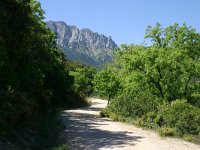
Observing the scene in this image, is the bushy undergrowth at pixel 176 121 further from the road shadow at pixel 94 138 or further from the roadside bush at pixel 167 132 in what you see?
the road shadow at pixel 94 138

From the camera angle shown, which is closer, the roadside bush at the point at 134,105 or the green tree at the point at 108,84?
the roadside bush at the point at 134,105

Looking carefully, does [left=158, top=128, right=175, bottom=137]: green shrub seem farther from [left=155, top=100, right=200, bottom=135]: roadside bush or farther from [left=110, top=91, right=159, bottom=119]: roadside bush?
[left=110, top=91, right=159, bottom=119]: roadside bush

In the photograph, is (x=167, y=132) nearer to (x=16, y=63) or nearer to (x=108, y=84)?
(x=16, y=63)

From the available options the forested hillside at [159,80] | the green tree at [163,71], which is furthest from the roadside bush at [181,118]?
the green tree at [163,71]

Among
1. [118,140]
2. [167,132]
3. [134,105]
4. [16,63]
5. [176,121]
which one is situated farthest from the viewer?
[134,105]

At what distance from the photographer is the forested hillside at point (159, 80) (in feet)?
76.6

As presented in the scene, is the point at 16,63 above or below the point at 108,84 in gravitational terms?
below

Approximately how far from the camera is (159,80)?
29859 mm

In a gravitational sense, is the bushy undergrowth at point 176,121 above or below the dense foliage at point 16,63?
below

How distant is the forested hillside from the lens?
23344 mm

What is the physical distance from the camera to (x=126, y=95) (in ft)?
93.6

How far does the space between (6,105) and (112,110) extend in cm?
1648

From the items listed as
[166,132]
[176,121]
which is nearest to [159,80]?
[176,121]

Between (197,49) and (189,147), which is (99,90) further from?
(189,147)
